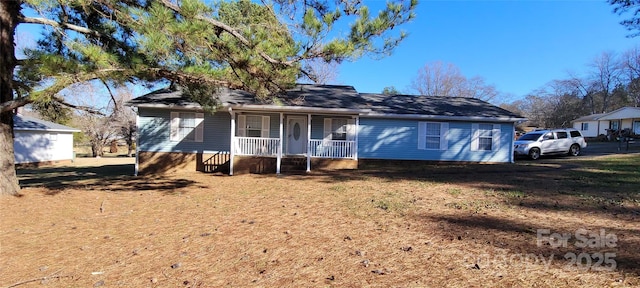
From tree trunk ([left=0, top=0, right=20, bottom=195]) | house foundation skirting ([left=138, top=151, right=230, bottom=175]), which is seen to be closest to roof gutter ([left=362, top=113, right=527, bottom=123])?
house foundation skirting ([left=138, top=151, right=230, bottom=175])

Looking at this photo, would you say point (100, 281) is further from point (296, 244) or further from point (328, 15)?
point (328, 15)

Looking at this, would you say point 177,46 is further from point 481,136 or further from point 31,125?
point 31,125

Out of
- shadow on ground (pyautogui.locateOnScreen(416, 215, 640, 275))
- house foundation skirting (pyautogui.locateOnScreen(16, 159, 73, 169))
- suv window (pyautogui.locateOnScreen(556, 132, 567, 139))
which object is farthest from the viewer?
house foundation skirting (pyautogui.locateOnScreen(16, 159, 73, 169))

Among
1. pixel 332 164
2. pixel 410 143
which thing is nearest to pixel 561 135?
pixel 410 143

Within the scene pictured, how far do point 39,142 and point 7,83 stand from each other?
18.1m

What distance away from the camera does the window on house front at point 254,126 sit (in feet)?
46.1

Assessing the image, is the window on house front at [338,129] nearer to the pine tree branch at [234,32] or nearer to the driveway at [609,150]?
the pine tree branch at [234,32]

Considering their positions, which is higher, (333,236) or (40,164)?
(333,236)

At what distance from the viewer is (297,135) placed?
14477 millimetres

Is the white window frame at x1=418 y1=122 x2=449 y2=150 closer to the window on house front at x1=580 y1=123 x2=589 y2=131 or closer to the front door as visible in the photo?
the front door

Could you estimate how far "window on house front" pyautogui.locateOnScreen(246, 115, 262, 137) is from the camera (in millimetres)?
14047

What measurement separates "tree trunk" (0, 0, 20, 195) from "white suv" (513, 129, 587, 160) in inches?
769

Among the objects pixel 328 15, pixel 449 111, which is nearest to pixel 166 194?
pixel 328 15

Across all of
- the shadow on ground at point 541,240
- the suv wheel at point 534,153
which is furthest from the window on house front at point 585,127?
the shadow on ground at point 541,240
